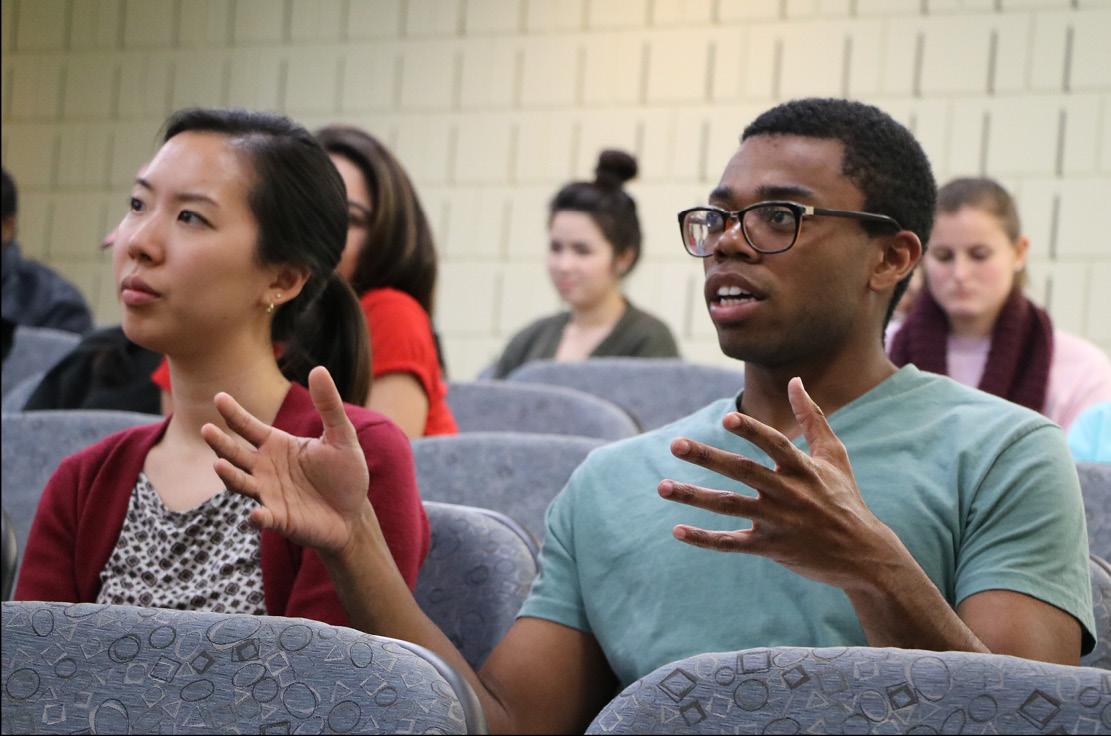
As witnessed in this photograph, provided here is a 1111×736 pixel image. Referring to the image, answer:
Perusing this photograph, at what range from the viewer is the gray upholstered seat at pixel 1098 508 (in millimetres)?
1670

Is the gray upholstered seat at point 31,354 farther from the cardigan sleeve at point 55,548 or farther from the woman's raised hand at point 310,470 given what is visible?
the woman's raised hand at point 310,470

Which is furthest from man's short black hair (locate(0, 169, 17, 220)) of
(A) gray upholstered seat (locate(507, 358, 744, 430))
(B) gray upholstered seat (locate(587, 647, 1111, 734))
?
(B) gray upholstered seat (locate(587, 647, 1111, 734))

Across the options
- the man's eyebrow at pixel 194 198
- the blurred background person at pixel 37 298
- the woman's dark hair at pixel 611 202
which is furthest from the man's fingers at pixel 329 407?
the blurred background person at pixel 37 298

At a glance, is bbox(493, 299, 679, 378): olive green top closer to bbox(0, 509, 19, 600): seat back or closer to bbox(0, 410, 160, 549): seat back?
bbox(0, 410, 160, 549): seat back

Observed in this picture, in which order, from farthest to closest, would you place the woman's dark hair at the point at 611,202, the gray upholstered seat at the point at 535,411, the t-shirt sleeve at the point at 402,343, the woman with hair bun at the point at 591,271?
the woman's dark hair at the point at 611,202 → the woman with hair bun at the point at 591,271 → the gray upholstered seat at the point at 535,411 → the t-shirt sleeve at the point at 402,343

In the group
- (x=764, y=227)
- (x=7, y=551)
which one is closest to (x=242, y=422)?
(x=7, y=551)

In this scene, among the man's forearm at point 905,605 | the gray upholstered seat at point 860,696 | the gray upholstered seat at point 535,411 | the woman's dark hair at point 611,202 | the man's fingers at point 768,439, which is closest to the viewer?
the gray upholstered seat at point 860,696

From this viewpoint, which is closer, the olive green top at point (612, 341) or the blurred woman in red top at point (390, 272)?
the blurred woman in red top at point (390, 272)

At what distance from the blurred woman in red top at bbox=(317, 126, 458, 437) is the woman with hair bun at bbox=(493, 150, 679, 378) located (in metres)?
1.70

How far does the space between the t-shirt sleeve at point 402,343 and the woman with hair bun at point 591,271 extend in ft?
5.70

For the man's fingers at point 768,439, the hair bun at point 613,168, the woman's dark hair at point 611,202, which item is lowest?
the man's fingers at point 768,439

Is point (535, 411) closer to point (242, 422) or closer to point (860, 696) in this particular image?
point (242, 422)

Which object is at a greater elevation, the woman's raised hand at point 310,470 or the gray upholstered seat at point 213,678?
the woman's raised hand at point 310,470

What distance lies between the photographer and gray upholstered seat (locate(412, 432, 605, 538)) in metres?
2.01
